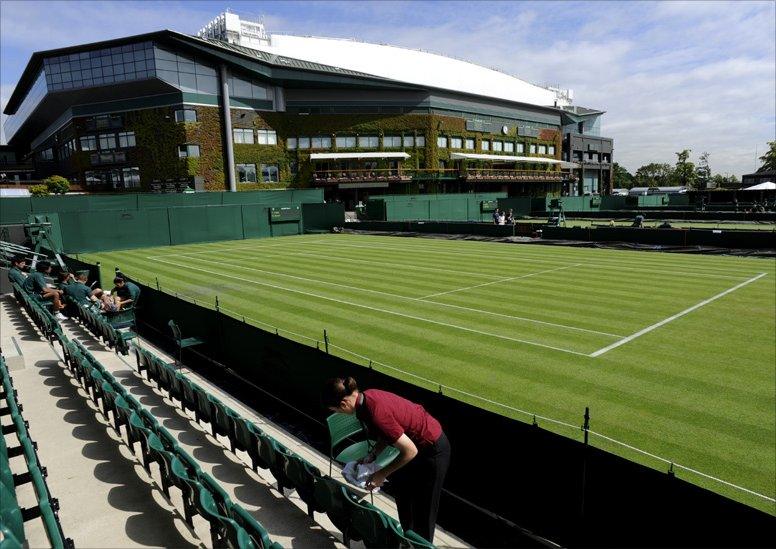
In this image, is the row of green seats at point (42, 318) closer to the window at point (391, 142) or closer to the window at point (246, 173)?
the window at point (246, 173)

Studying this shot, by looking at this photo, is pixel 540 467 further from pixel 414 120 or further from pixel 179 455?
pixel 414 120

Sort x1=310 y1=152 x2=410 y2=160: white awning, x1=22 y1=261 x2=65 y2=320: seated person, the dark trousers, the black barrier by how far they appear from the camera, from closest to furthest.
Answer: the black barrier, the dark trousers, x1=22 y1=261 x2=65 y2=320: seated person, x1=310 y1=152 x2=410 y2=160: white awning

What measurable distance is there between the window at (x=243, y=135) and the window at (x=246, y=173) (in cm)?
312

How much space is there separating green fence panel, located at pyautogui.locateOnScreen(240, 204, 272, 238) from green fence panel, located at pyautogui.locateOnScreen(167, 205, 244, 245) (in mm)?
516

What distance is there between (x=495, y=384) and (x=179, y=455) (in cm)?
691

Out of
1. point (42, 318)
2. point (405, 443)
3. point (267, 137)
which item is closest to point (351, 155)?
point (267, 137)

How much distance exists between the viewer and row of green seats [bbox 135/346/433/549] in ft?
15.9

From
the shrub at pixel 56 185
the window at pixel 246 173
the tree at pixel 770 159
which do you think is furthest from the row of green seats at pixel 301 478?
the tree at pixel 770 159

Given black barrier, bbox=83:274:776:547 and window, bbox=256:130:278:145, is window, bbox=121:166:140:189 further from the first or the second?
black barrier, bbox=83:274:776:547

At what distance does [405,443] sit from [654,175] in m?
215

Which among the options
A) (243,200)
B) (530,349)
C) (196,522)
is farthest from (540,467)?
(243,200)

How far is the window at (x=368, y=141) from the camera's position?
7738 centimetres

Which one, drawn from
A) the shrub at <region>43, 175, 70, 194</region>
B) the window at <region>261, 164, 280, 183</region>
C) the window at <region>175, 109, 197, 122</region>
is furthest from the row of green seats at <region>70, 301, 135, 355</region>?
the window at <region>261, 164, 280, 183</region>

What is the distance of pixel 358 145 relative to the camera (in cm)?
7719
